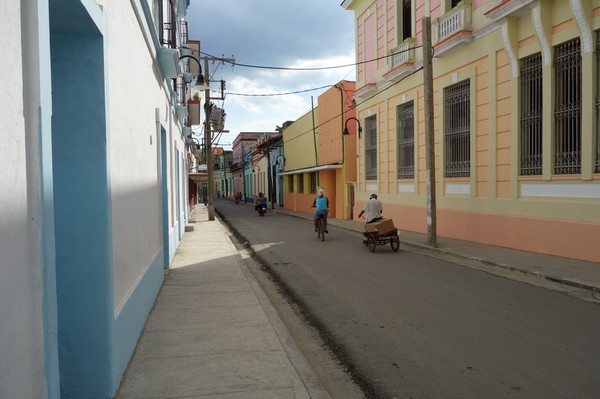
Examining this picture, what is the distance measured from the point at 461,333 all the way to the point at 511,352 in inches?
28.4

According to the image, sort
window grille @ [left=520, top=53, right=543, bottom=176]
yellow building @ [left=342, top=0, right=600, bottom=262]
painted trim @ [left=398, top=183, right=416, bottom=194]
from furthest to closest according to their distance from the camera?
painted trim @ [left=398, top=183, right=416, bottom=194], window grille @ [left=520, top=53, right=543, bottom=176], yellow building @ [left=342, top=0, right=600, bottom=262]

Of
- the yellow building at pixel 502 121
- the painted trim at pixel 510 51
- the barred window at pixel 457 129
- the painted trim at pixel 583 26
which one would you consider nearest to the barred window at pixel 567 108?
the yellow building at pixel 502 121

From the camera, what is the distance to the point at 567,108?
1049 cm

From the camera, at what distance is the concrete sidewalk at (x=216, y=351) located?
402cm

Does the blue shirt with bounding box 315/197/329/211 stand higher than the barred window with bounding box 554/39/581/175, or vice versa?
the barred window with bounding box 554/39/581/175

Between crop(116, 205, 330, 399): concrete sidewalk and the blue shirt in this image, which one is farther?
the blue shirt

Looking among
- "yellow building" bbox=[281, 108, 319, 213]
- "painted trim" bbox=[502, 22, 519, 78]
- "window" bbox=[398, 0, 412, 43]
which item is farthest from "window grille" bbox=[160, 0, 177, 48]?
"yellow building" bbox=[281, 108, 319, 213]

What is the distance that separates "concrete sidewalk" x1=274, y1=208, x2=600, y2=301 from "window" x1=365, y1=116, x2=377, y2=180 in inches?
327

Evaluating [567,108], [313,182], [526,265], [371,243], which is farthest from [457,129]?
[313,182]

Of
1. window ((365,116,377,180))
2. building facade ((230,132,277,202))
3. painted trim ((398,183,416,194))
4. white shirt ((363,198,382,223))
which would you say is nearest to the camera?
white shirt ((363,198,382,223))

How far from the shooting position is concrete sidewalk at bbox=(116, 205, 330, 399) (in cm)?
402

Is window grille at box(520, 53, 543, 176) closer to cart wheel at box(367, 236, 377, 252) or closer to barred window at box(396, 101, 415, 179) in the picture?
cart wheel at box(367, 236, 377, 252)

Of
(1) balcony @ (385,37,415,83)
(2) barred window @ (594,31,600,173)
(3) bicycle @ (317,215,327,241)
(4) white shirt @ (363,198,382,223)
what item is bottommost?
(3) bicycle @ (317,215,327,241)

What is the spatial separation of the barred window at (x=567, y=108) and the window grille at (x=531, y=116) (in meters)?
0.54
